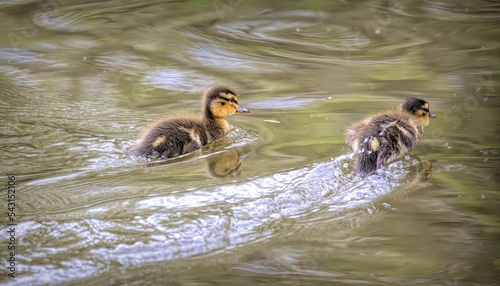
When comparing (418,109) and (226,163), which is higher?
(418,109)

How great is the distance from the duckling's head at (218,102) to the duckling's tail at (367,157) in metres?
0.99

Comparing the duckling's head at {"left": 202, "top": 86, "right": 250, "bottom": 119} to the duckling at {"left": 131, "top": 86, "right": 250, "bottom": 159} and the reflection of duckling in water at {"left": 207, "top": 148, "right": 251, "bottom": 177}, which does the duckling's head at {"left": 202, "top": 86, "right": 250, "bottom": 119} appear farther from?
the reflection of duckling in water at {"left": 207, "top": 148, "right": 251, "bottom": 177}

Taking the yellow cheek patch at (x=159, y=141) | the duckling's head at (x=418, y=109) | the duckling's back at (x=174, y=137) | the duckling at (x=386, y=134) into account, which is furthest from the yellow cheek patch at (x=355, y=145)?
the yellow cheek patch at (x=159, y=141)

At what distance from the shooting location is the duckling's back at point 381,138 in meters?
4.20

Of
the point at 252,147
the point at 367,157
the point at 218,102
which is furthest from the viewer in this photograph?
the point at 218,102

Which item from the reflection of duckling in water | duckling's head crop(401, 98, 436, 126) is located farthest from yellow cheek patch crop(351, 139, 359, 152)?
the reflection of duckling in water

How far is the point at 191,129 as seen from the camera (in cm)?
467

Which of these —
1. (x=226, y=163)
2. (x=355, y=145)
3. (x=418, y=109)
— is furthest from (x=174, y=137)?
(x=418, y=109)

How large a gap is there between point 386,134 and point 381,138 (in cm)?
6

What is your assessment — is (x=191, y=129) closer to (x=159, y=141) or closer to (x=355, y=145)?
(x=159, y=141)

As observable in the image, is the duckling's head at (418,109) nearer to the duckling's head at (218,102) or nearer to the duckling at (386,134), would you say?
the duckling at (386,134)

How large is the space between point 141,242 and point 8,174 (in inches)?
42.5

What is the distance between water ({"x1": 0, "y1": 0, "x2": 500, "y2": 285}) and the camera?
328cm

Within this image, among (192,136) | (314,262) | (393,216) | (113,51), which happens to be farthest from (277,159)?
(113,51)
